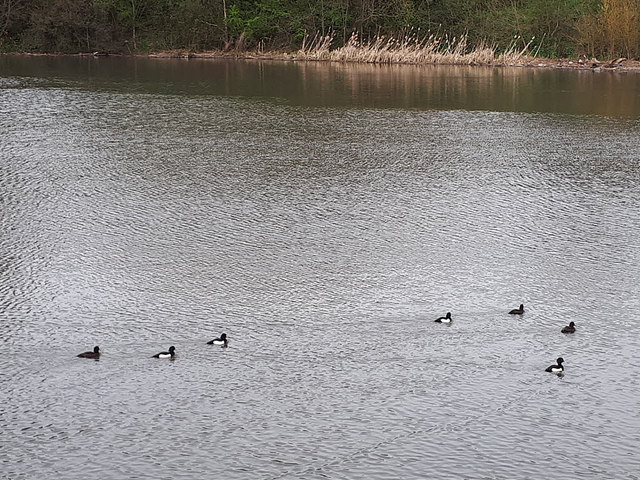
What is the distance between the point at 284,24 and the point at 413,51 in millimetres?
8895

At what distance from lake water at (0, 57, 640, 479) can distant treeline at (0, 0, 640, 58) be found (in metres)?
24.8

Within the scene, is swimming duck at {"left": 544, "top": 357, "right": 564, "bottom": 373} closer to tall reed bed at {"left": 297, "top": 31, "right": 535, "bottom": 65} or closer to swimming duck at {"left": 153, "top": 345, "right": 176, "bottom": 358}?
swimming duck at {"left": 153, "top": 345, "right": 176, "bottom": 358}

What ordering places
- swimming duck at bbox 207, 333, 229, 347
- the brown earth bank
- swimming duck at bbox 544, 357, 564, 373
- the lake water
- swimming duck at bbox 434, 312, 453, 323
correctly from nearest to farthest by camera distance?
the lake water → swimming duck at bbox 544, 357, 564, 373 → swimming duck at bbox 207, 333, 229, 347 → swimming duck at bbox 434, 312, 453, 323 → the brown earth bank

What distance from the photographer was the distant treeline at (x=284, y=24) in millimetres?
52969

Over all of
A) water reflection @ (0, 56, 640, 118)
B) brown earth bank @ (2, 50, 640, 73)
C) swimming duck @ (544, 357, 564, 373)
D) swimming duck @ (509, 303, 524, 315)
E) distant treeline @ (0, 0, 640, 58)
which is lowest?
swimming duck @ (544, 357, 564, 373)

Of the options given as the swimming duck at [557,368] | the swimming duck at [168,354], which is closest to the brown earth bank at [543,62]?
the swimming duck at [557,368]

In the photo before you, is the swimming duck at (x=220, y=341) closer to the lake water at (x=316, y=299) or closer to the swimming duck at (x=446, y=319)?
the lake water at (x=316, y=299)

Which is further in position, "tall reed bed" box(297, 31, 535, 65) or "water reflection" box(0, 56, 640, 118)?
"tall reed bed" box(297, 31, 535, 65)

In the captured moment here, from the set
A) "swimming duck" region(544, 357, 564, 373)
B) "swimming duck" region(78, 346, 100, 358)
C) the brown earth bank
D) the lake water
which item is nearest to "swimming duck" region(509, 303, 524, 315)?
the lake water

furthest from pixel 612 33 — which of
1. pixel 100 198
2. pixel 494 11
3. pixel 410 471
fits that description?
pixel 410 471

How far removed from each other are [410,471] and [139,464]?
2949mm

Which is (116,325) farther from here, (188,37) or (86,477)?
(188,37)

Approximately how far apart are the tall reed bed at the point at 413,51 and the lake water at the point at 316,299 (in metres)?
21.8

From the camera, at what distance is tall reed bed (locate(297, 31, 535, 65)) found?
168 ft
